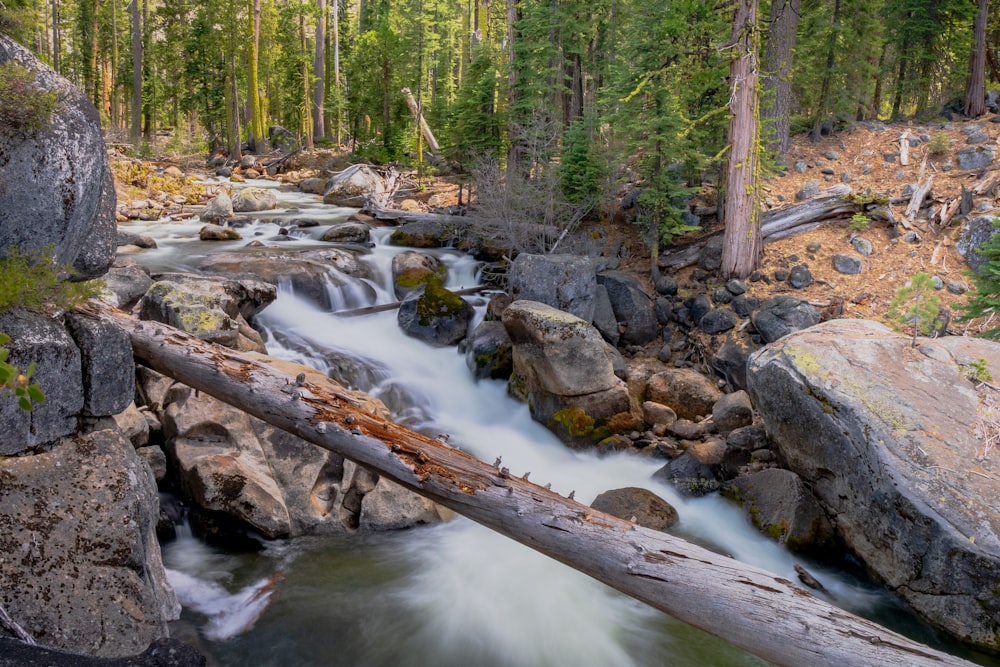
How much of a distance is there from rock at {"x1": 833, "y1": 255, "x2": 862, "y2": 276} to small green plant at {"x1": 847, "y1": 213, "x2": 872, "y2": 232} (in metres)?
0.94

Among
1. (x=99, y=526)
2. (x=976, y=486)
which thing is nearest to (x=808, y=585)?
(x=976, y=486)

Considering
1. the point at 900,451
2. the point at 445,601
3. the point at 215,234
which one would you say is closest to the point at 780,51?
the point at 900,451

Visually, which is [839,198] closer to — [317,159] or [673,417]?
[673,417]

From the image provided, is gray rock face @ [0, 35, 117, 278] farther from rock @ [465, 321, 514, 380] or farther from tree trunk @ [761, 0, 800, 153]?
tree trunk @ [761, 0, 800, 153]

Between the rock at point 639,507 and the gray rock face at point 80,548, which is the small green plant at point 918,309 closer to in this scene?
the rock at point 639,507

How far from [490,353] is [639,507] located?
465 cm

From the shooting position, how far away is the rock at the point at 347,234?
16438 millimetres

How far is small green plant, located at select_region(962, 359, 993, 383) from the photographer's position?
6.99m

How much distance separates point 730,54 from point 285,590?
1121 centimetres

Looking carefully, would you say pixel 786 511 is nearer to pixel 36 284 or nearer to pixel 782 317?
pixel 782 317

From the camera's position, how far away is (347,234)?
1647 centimetres

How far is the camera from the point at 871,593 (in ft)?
21.6

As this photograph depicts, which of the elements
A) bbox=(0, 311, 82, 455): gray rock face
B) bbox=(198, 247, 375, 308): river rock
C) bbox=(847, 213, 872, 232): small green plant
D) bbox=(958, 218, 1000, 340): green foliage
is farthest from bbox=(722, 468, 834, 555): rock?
bbox=(198, 247, 375, 308): river rock

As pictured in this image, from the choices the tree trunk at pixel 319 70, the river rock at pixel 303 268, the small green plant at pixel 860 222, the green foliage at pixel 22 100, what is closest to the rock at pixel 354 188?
the river rock at pixel 303 268
